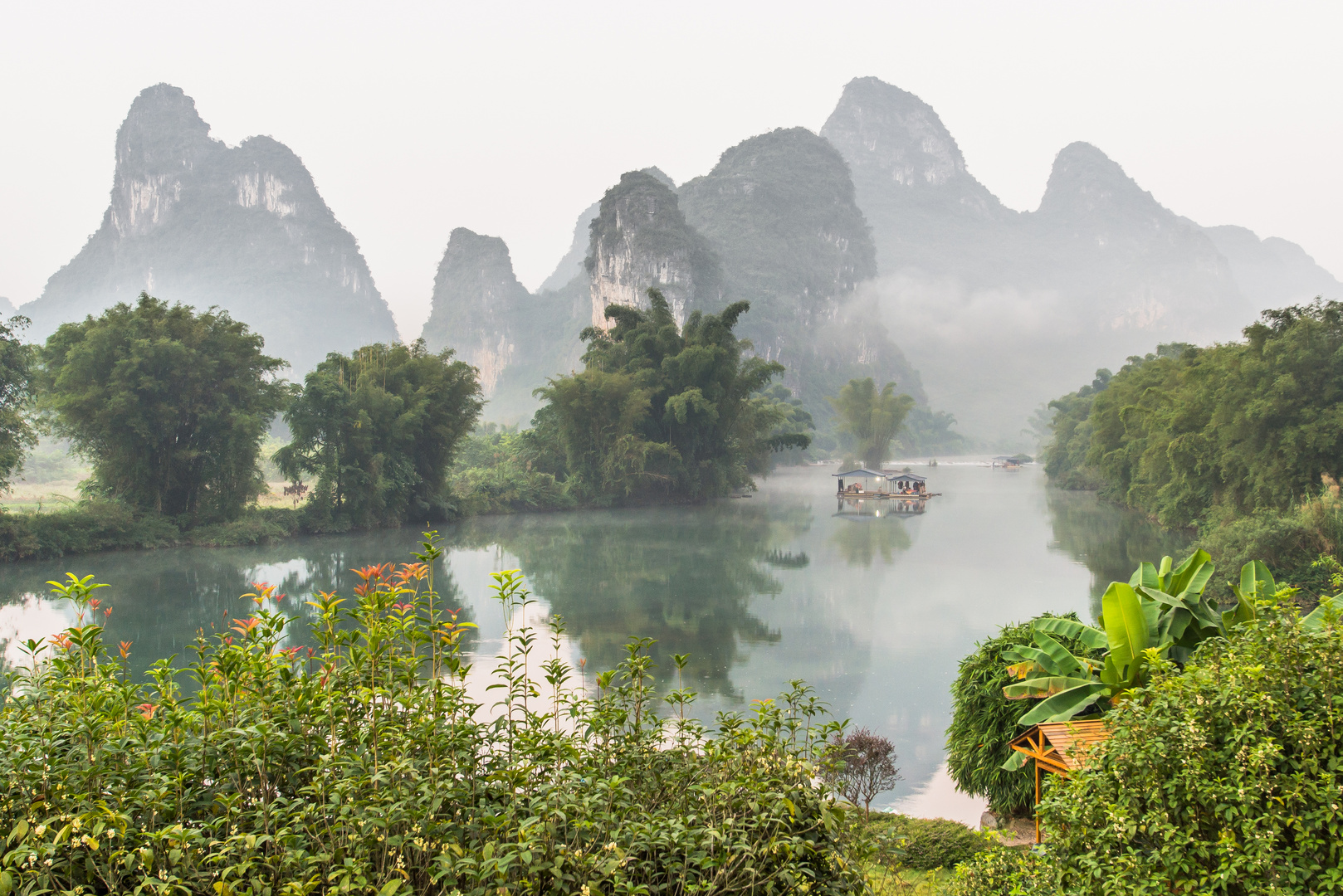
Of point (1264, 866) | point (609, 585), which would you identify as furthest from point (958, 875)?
point (609, 585)

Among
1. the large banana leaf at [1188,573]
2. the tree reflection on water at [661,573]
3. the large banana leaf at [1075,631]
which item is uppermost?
the large banana leaf at [1188,573]

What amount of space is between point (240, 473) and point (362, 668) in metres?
19.7

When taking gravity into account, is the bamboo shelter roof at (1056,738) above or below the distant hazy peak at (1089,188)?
below

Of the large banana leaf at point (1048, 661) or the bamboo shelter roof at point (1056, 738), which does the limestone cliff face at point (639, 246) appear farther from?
the bamboo shelter roof at point (1056, 738)

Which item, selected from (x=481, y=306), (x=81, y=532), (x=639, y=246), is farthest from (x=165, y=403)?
(x=481, y=306)

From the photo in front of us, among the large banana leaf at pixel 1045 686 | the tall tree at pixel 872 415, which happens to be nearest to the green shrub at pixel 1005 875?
the large banana leaf at pixel 1045 686

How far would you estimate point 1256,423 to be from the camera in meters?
14.9

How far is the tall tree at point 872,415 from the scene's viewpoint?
56688mm

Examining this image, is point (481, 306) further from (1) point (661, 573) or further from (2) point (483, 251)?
(1) point (661, 573)

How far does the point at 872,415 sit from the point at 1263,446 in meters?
42.0

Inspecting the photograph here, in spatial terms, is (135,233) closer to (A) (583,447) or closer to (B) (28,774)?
(A) (583,447)

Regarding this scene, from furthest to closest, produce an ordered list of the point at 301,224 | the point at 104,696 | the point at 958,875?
the point at 301,224
the point at 958,875
the point at 104,696

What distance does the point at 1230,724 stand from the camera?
87.9 inches

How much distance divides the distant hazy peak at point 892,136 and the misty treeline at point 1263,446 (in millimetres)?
185776
